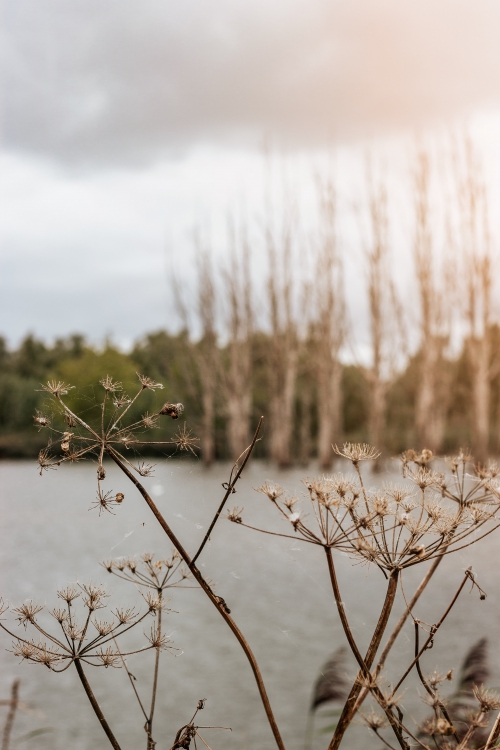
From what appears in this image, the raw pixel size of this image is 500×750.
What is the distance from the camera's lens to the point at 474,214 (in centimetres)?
2858

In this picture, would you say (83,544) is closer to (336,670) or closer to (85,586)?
(336,670)

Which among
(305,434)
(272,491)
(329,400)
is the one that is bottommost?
(305,434)

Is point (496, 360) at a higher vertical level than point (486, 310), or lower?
lower

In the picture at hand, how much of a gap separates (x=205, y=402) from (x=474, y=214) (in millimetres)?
14707

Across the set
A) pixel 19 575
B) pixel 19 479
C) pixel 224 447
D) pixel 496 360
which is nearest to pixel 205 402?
pixel 224 447

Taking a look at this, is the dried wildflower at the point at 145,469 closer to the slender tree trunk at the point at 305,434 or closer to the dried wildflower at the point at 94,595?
the dried wildflower at the point at 94,595

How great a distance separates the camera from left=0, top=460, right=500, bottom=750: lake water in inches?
270

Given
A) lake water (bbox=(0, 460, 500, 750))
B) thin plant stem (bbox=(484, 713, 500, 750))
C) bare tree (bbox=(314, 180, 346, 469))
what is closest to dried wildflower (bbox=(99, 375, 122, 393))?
thin plant stem (bbox=(484, 713, 500, 750))

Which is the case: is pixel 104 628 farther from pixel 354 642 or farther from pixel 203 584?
pixel 354 642

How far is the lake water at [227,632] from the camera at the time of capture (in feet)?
22.5

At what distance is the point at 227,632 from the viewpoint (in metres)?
9.67

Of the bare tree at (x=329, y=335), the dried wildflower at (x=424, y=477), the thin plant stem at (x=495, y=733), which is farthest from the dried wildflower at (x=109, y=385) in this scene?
the bare tree at (x=329, y=335)

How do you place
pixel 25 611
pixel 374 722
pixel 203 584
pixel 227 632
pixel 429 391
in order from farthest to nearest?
1. pixel 429 391
2. pixel 227 632
3. pixel 25 611
4. pixel 203 584
5. pixel 374 722

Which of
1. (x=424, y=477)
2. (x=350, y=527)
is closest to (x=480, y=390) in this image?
(x=424, y=477)
